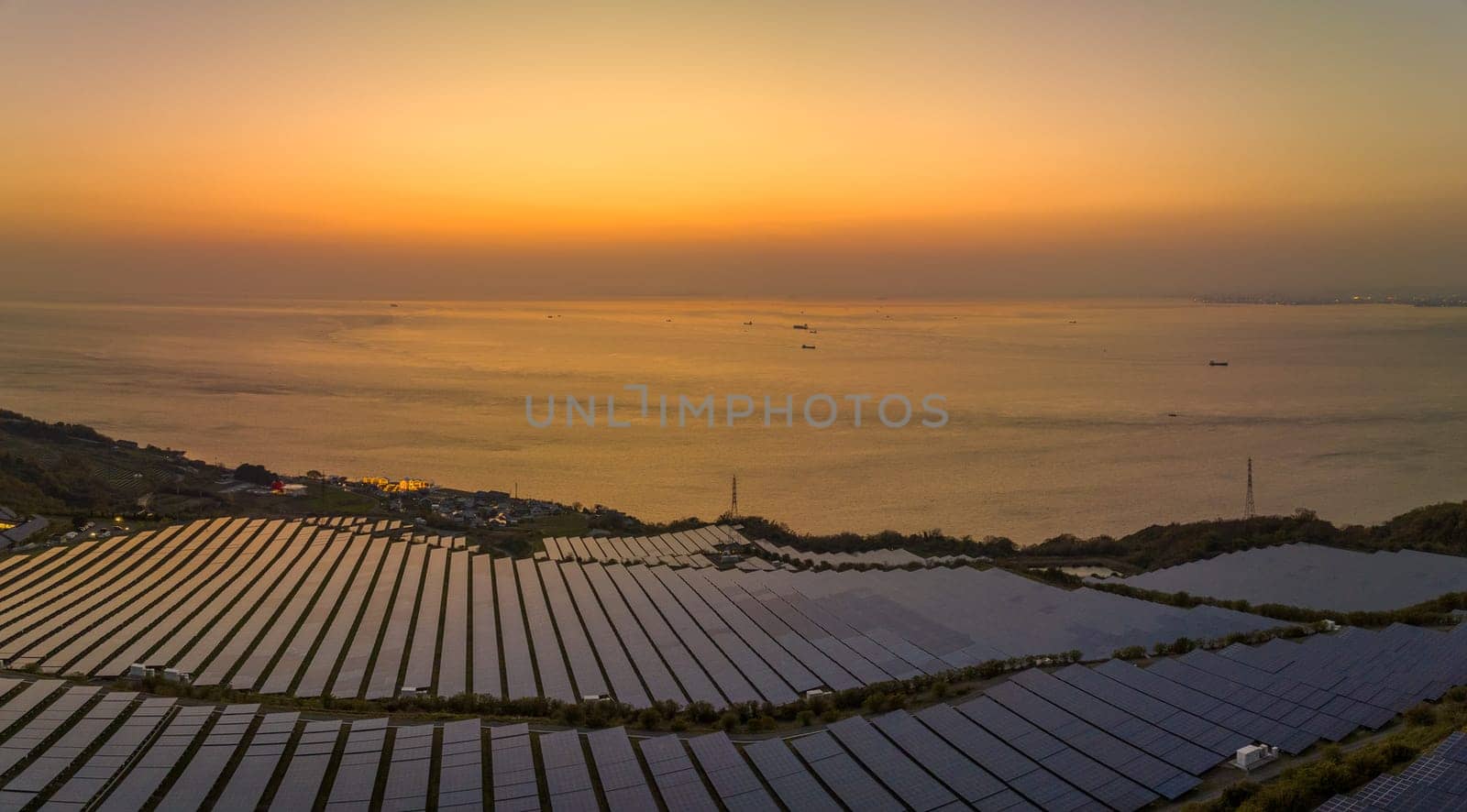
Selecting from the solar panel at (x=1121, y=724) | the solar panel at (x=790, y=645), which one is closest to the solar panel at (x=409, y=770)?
the solar panel at (x=790, y=645)

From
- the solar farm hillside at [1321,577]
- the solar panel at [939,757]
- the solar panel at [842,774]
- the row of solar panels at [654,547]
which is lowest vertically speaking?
the row of solar panels at [654,547]

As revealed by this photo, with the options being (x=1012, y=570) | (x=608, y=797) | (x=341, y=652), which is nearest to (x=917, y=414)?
(x=1012, y=570)

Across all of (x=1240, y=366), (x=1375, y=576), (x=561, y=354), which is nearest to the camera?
(x=1375, y=576)

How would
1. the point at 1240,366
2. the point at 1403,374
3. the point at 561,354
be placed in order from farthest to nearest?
1. the point at 561,354
2. the point at 1240,366
3. the point at 1403,374

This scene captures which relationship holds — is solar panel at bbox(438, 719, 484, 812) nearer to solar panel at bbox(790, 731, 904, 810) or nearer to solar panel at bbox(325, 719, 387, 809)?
solar panel at bbox(325, 719, 387, 809)

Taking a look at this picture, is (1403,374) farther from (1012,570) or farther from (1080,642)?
(1080,642)

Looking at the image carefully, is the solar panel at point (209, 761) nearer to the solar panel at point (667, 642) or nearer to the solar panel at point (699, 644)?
the solar panel at point (667, 642)

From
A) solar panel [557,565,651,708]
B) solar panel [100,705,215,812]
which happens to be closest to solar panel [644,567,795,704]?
solar panel [557,565,651,708]
